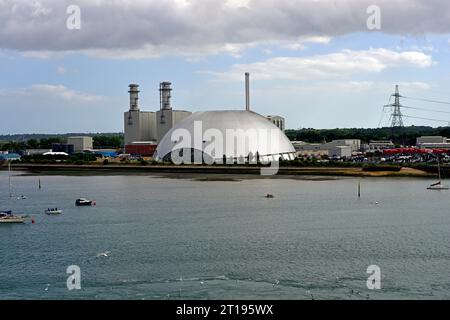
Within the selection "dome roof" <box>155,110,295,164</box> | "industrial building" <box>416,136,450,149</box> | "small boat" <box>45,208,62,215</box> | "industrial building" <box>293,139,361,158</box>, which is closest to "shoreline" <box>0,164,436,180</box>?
"dome roof" <box>155,110,295,164</box>

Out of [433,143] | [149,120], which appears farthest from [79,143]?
[433,143]

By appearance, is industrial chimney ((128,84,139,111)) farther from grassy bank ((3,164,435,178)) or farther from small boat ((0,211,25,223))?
small boat ((0,211,25,223))

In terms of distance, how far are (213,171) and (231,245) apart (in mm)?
15012

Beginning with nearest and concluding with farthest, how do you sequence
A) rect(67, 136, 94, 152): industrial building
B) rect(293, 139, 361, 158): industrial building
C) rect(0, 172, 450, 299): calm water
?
1. rect(0, 172, 450, 299): calm water
2. rect(293, 139, 361, 158): industrial building
3. rect(67, 136, 94, 152): industrial building

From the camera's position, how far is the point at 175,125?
29047mm

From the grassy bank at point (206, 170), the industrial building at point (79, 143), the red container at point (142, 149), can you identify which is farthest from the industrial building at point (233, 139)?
the industrial building at point (79, 143)

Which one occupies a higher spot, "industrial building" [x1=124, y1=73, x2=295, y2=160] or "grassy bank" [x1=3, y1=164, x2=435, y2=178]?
"industrial building" [x1=124, y1=73, x2=295, y2=160]

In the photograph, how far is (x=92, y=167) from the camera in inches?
1054

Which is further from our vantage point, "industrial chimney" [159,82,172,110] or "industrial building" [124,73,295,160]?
"industrial chimney" [159,82,172,110]

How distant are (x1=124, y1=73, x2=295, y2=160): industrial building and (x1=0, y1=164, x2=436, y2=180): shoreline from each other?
1.85 metres

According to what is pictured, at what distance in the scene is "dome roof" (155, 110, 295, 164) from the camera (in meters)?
26.4

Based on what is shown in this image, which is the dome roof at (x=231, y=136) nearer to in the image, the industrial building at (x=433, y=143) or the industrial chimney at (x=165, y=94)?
the industrial chimney at (x=165, y=94)

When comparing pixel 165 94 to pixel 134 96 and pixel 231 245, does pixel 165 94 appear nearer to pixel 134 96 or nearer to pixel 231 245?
pixel 134 96
